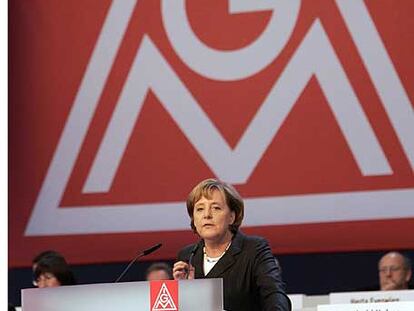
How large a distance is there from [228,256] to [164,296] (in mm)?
718

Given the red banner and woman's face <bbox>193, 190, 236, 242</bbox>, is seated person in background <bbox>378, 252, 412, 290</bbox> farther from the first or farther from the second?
woman's face <bbox>193, 190, 236, 242</bbox>

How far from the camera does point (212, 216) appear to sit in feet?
11.1

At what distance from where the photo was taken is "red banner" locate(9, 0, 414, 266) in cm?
614

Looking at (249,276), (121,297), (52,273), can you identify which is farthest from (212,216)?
(52,273)

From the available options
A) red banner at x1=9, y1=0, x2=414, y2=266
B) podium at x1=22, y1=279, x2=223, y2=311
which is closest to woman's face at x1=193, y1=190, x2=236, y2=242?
podium at x1=22, y1=279, x2=223, y2=311

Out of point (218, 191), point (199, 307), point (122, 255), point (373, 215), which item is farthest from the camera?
point (122, 255)

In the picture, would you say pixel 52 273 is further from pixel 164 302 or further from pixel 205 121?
pixel 164 302

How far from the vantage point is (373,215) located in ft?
20.1

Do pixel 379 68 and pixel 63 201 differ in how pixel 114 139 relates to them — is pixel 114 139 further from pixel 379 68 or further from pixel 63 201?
pixel 379 68

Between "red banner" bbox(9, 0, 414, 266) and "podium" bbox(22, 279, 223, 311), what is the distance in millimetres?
3549

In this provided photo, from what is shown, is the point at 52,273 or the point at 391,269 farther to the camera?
the point at 391,269

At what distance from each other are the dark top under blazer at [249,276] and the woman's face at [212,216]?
8 centimetres

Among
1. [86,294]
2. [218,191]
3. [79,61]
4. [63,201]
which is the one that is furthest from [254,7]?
[86,294]

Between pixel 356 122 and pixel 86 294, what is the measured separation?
3.68m
